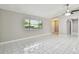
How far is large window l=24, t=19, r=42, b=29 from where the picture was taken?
935cm

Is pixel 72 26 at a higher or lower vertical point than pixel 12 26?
lower

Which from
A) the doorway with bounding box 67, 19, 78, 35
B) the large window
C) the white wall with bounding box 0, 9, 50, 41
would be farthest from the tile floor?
the doorway with bounding box 67, 19, 78, 35

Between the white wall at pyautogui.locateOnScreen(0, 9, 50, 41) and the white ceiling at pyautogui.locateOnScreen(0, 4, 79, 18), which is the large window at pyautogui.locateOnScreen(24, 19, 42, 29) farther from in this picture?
the white ceiling at pyautogui.locateOnScreen(0, 4, 79, 18)

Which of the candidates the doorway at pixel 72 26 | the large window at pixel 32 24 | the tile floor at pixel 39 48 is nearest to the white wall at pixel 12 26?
the large window at pixel 32 24

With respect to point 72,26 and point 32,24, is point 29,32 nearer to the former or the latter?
point 32,24

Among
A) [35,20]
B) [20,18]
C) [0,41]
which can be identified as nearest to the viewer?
[0,41]

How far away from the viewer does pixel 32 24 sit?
33.1 ft

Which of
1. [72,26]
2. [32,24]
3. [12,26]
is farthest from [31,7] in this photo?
[72,26]

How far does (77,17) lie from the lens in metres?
14.5

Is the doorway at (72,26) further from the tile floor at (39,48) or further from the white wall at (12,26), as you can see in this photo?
the tile floor at (39,48)

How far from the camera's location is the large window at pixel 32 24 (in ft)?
30.7
